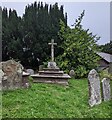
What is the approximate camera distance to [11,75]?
25.9ft

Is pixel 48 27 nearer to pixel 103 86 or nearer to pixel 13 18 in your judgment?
pixel 13 18

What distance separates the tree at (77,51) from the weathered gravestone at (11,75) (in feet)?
32.3

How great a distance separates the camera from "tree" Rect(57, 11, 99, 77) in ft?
59.7

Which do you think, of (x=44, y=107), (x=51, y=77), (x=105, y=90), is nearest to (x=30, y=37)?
(x=51, y=77)

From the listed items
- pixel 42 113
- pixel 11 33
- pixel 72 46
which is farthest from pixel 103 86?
pixel 11 33

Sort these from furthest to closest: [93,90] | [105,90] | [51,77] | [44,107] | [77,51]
→ [77,51] < [51,77] < [105,90] < [93,90] < [44,107]

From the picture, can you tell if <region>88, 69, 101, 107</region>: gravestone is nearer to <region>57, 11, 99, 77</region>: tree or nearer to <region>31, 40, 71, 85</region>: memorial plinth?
<region>31, 40, 71, 85</region>: memorial plinth

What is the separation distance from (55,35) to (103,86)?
10806mm

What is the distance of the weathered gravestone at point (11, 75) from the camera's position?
7758 millimetres

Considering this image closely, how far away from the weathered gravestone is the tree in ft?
32.3

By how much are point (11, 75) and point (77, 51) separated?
11093mm

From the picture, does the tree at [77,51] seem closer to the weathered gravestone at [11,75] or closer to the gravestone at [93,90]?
the gravestone at [93,90]

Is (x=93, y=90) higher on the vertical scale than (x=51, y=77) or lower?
lower

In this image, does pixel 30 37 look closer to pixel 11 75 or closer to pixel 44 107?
pixel 11 75
